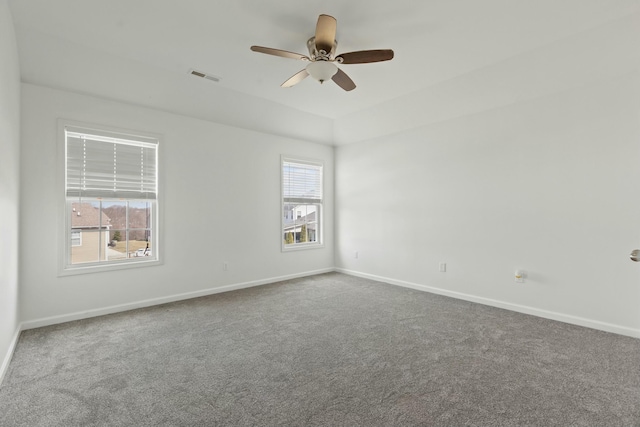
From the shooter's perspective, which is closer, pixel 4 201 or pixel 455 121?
pixel 4 201

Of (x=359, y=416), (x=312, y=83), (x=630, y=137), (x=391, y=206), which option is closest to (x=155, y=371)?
(x=359, y=416)

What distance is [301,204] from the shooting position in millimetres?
5621

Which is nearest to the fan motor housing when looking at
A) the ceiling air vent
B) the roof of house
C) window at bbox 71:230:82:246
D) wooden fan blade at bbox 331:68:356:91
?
wooden fan blade at bbox 331:68:356:91

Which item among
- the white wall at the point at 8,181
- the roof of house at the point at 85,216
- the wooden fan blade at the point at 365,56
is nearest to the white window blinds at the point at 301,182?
the roof of house at the point at 85,216

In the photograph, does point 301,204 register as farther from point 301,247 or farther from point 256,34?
point 256,34

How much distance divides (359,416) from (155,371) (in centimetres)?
153

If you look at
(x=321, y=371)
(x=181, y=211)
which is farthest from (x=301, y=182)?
(x=321, y=371)

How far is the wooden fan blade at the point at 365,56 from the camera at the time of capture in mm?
2572

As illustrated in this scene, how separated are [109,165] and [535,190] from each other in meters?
4.94

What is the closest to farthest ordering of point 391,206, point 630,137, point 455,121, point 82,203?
point 630,137 < point 82,203 < point 455,121 < point 391,206

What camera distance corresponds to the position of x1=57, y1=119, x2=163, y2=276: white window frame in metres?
3.26

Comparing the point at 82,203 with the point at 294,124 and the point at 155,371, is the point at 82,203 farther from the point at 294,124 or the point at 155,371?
the point at 294,124

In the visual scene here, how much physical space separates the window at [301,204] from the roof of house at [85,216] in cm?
258

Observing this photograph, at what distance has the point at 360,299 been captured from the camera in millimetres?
4113
